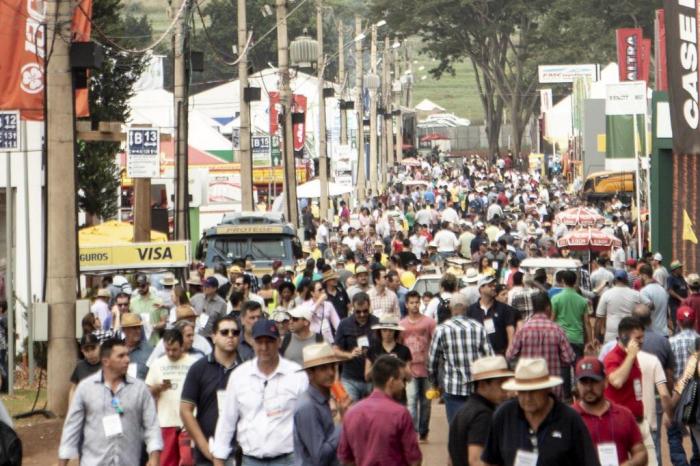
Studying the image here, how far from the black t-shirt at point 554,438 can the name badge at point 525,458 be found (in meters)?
0.02

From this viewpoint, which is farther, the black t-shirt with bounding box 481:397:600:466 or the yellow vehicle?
the yellow vehicle

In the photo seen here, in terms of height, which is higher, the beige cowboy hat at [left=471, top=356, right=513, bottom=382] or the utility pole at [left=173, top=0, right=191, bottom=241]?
the utility pole at [left=173, top=0, right=191, bottom=241]

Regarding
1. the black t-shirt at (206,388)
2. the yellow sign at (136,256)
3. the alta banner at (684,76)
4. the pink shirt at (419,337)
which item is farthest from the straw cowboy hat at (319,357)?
the alta banner at (684,76)

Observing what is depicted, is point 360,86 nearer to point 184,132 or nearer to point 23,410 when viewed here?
point 184,132

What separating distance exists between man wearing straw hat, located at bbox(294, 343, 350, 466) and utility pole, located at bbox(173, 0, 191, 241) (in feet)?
66.9

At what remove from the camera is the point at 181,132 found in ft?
99.7

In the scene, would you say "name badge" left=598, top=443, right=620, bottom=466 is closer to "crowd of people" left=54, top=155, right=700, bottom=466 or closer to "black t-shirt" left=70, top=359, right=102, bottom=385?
"crowd of people" left=54, top=155, right=700, bottom=466

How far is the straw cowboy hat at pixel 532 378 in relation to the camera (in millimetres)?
8492

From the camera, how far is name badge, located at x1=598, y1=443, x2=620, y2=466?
9469 mm

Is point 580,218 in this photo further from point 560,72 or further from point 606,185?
point 560,72

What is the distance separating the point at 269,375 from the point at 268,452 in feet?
1.51

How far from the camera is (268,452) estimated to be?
1034 centimetres

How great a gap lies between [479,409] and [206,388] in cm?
238

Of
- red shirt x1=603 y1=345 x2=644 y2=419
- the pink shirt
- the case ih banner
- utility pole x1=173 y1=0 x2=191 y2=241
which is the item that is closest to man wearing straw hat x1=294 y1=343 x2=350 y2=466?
red shirt x1=603 y1=345 x2=644 y2=419
